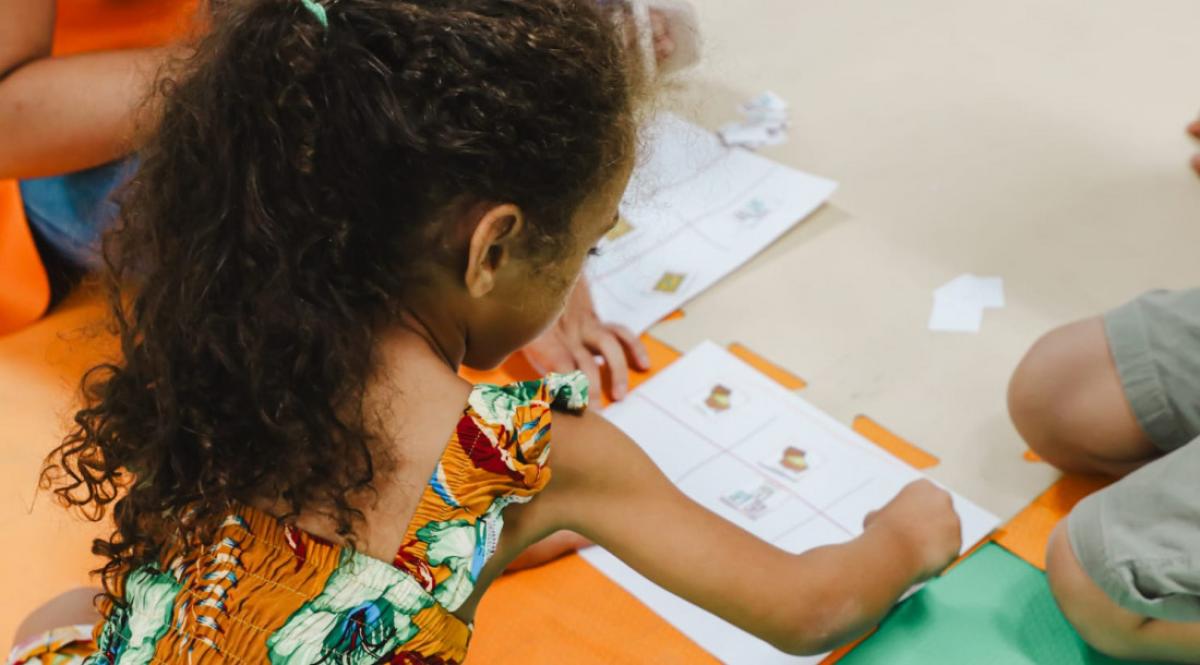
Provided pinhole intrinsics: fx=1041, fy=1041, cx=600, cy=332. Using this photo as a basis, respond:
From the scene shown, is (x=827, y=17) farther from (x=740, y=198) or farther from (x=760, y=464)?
(x=760, y=464)

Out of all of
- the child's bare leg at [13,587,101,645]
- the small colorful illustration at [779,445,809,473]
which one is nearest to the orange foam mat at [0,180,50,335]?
the child's bare leg at [13,587,101,645]

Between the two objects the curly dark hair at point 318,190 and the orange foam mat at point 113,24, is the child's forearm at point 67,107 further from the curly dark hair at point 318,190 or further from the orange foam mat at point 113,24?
the curly dark hair at point 318,190

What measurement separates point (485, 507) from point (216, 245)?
9.3 inches

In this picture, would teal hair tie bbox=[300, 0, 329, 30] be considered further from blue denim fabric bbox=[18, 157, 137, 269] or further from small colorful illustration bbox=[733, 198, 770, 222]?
small colorful illustration bbox=[733, 198, 770, 222]

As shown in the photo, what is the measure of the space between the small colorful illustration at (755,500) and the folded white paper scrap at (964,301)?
1.06ft

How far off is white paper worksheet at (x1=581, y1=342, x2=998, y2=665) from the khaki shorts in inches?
6.7

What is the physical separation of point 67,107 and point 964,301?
101 centimetres

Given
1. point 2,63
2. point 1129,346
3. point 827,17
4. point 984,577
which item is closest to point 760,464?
point 984,577

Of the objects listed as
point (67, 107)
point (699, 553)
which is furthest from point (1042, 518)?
point (67, 107)

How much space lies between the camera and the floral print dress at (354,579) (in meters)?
0.65

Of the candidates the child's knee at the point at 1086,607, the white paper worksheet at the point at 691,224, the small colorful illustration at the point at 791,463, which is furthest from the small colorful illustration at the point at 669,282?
the child's knee at the point at 1086,607

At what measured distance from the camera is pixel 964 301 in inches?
49.6

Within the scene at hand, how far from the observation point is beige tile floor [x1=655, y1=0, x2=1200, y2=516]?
3.87 ft

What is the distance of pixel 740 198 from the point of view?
1439 mm
